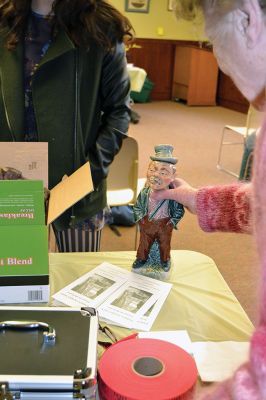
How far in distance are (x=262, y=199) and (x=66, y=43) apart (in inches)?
38.5

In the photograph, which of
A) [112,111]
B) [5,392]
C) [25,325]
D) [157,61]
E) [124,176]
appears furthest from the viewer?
[157,61]

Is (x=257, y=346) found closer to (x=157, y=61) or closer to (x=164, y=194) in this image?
(x=164, y=194)

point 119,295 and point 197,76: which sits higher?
point 119,295

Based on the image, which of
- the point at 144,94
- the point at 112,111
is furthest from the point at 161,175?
the point at 144,94

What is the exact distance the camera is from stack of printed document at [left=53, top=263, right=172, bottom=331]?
1.07 metres

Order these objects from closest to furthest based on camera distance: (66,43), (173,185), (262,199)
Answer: (262,199)
(173,185)
(66,43)

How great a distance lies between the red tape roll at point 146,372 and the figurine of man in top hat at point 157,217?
0.40 meters

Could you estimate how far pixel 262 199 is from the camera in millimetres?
625

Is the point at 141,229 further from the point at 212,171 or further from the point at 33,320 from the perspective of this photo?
the point at 212,171

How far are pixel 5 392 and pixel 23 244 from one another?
37cm

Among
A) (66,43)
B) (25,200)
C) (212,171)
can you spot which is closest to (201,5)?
(25,200)

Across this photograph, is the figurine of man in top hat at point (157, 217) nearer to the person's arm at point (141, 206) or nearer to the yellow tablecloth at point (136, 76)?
the person's arm at point (141, 206)

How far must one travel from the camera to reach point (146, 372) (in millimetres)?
798

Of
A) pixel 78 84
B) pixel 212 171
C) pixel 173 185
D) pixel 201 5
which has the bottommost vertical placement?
pixel 212 171
